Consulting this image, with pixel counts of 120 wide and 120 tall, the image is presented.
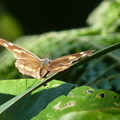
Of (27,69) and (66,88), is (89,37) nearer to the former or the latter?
(27,69)

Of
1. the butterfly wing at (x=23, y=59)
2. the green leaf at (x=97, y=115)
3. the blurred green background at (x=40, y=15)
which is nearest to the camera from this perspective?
the green leaf at (x=97, y=115)

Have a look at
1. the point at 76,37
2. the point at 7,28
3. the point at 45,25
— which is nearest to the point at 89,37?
the point at 76,37

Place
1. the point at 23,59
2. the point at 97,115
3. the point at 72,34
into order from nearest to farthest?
the point at 97,115, the point at 23,59, the point at 72,34

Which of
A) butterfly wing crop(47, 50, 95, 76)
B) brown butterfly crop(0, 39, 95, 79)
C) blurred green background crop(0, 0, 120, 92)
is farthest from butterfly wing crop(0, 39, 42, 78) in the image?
blurred green background crop(0, 0, 120, 92)

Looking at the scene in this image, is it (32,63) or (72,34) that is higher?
(32,63)

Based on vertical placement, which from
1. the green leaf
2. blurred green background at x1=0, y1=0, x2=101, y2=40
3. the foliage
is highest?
the green leaf

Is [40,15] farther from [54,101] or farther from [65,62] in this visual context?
[54,101]

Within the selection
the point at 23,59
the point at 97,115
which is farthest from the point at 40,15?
the point at 97,115

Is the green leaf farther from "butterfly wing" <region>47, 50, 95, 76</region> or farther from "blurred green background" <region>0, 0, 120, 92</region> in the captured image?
"blurred green background" <region>0, 0, 120, 92</region>

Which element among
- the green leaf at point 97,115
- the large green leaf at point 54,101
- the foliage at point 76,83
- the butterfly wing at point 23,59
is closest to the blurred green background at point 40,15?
the foliage at point 76,83

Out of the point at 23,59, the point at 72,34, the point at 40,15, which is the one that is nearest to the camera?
the point at 23,59

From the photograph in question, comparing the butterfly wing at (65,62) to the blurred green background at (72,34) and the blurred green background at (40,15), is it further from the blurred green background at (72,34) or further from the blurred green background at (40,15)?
the blurred green background at (40,15)
